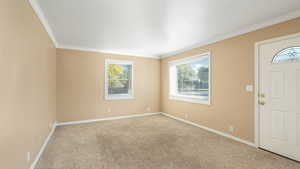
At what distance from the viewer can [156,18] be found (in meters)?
2.59

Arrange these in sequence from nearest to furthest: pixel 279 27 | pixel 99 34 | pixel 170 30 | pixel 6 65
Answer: pixel 6 65 < pixel 279 27 < pixel 170 30 < pixel 99 34

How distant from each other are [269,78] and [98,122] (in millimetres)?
4620

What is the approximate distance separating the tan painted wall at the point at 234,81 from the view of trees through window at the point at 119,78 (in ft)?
8.61

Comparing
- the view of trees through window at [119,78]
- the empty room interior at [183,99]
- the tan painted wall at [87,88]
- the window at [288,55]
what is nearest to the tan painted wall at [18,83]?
the empty room interior at [183,99]

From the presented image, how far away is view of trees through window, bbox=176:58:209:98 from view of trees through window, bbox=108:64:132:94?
1.94 metres

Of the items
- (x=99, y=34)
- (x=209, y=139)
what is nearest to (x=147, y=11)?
(x=99, y=34)

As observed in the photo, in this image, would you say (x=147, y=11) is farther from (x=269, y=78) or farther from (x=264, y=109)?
(x=264, y=109)

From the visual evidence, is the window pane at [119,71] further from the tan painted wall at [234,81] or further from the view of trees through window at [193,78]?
the tan painted wall at [234,81]

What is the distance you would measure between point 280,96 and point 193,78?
2.33 metres

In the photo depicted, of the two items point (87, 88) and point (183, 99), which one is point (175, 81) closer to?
point (183, 99)

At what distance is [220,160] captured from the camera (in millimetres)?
2342

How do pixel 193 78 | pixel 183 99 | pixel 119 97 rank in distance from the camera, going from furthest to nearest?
pixel 119 97, pixel 183 99, pixel 193 78

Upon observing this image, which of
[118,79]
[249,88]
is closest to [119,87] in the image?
[118,79]

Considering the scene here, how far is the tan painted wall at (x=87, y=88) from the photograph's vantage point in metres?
4.32
